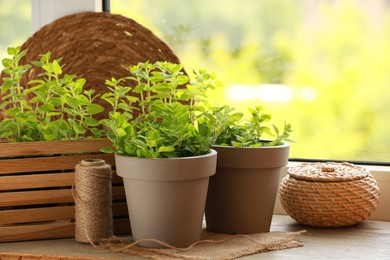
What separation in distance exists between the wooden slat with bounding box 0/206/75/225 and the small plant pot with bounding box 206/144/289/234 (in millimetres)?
302

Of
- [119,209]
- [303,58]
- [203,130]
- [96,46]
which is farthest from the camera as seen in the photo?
[303,58]

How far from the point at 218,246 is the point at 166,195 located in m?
0.17

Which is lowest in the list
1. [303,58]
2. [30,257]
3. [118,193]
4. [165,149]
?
[30,257]

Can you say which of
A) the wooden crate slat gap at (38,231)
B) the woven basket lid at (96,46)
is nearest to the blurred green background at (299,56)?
the woven basket lid at (96,46)

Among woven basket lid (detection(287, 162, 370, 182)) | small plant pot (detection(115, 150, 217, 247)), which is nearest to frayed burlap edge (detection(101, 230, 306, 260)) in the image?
small plant pot (detection(115, 150, 217, 247))

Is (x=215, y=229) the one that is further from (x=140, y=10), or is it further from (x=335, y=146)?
(x=140, y=10)

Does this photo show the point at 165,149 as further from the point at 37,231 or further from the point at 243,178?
the point at 37,231

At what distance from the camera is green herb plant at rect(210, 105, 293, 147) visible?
1390mm

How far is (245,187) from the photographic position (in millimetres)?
1377

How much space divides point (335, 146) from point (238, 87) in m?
0.31

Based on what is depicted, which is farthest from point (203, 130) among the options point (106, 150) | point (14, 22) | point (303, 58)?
point (14, 22)

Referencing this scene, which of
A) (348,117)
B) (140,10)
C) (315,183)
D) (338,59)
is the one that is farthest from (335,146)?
(140,10)

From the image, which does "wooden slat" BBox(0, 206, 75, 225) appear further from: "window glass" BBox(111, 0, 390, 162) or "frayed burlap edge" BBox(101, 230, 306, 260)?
"window glass" BBox(111, 0, 390, 162)

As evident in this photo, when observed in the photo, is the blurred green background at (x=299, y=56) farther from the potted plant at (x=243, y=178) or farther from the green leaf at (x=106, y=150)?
the green leaf at (x=106, y=150)
